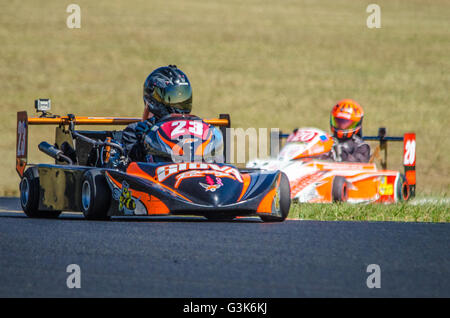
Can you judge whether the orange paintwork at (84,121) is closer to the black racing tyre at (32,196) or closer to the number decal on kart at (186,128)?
the black racing tyre at (32,196)

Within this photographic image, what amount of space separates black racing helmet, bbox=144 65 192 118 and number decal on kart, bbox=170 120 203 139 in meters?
0.55

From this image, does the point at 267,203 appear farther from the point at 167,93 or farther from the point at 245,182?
the point at 167,93

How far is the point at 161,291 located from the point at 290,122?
27.5 m

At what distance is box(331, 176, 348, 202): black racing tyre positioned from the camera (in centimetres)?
1335

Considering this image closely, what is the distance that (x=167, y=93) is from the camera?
10.5 metres

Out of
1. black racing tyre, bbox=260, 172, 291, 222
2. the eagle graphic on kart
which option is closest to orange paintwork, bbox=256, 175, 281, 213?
the eagle graphic on kart

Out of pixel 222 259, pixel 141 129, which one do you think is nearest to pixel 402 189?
pixel 141 129

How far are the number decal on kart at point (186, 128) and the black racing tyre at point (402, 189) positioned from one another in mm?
5059

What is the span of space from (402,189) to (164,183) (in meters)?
6.21

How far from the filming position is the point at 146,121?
10.5 metres

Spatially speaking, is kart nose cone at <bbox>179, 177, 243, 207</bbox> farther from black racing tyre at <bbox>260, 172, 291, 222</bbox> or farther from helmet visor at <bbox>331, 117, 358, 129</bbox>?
helmet visor at <bbox>331, 117, 358, 129</bbox>

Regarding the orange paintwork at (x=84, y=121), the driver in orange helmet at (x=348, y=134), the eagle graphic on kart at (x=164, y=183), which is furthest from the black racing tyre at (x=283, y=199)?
the driver in orange helmet at (x=348, y=134)

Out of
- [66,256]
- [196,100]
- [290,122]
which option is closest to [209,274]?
[66,256]

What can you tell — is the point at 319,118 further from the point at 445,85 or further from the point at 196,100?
the point at 445,85
